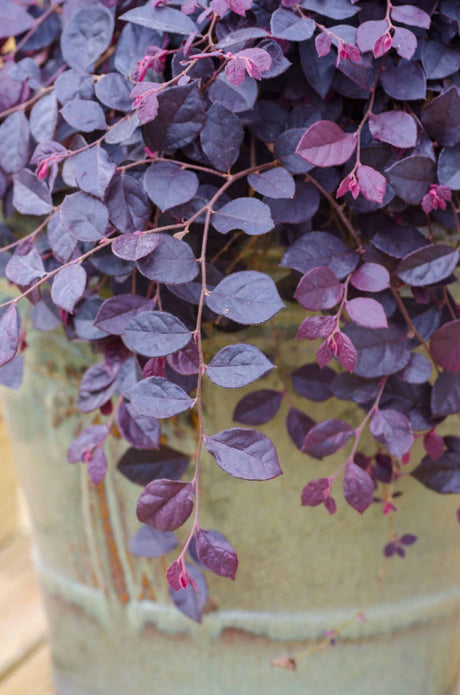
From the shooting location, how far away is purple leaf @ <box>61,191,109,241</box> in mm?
445

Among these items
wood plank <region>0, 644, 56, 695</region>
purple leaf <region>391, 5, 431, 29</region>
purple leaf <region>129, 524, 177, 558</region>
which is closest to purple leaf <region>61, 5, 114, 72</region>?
purple leaf <region>391, 5, 431, 29</region>

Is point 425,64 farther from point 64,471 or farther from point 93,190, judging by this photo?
point 64,471

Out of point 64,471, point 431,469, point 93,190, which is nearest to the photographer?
point 93,190

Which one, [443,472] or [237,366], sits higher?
[237,366]

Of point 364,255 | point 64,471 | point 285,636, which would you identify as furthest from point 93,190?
point 285,636

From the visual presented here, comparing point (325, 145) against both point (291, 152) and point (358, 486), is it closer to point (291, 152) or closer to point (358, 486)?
point (291, 152)

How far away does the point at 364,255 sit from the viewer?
0.50 m

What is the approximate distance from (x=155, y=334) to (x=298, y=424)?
202 mm

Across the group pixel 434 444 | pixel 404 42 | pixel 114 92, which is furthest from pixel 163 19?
pixel 434 444

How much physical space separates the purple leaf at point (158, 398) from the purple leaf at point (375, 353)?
6.1 inches

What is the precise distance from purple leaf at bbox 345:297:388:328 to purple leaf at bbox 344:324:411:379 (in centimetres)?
5

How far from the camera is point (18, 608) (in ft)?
3.45

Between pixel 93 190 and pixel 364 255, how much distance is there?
0.67ft

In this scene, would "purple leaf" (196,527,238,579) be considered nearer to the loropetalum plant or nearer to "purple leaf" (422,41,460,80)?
the loropetalum plant
